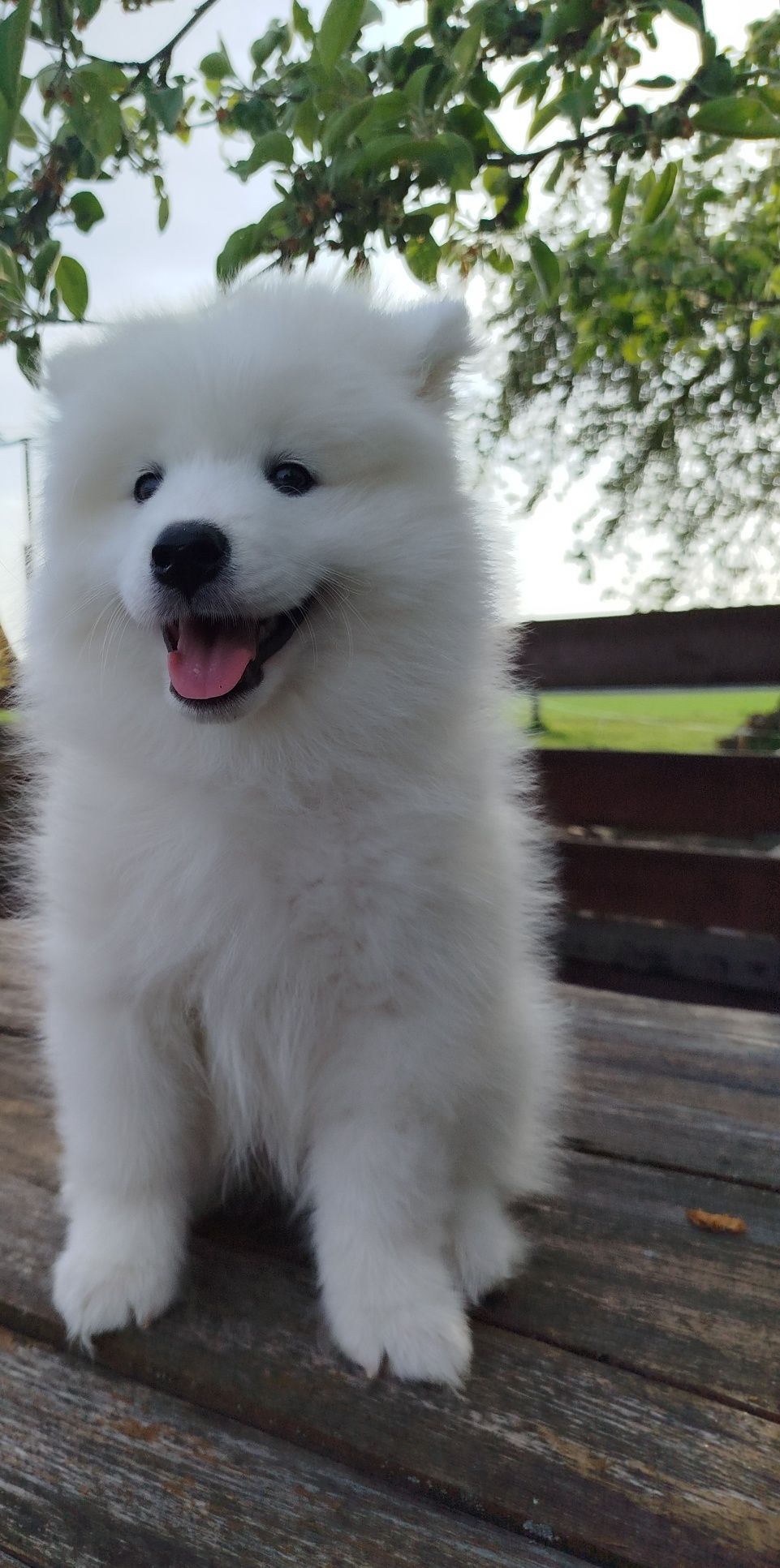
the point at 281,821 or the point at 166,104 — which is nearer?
the point at 281,821

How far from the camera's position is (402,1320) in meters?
1.29

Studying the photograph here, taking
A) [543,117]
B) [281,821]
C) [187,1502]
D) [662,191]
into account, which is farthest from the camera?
[662,191]

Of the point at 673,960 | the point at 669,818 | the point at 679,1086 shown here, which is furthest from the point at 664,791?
the point at 679,1086

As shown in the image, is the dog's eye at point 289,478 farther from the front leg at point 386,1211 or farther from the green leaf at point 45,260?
the front leg at point 386,1211

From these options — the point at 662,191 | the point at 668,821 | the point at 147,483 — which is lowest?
the point at 668,821

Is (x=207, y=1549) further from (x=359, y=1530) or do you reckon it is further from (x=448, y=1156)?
(x=448, y=1156)

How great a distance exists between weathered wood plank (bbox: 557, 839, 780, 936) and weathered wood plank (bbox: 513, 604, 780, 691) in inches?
24.2

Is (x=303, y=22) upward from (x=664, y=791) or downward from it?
upward

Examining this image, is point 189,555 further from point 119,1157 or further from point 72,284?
point 119,1157

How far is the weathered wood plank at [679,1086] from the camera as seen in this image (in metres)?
1.83

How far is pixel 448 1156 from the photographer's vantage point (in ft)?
4.56

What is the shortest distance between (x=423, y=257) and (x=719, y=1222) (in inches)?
71.3

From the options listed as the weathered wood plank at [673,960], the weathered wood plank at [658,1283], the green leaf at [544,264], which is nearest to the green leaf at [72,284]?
the green leaf at [544,264]

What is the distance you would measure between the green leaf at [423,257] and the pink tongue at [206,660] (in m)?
0.98
